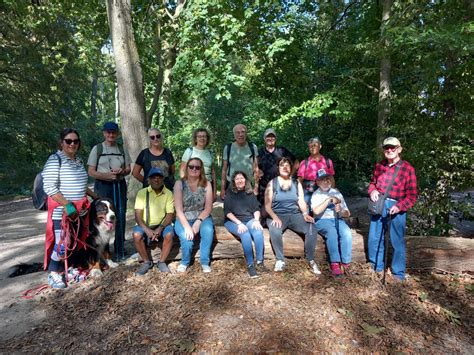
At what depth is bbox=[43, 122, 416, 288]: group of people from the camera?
156 inches

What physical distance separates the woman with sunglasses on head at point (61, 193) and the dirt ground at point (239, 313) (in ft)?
1.35

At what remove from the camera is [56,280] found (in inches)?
158

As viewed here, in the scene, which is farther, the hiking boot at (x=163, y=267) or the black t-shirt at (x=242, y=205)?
the black t-shirt at (x=242, y=205)

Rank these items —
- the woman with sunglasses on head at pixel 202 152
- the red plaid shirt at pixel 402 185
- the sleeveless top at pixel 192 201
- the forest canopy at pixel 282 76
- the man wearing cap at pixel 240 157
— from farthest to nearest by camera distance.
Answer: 1. the forest canopy at pixel 282 76
2. the man wearing cap at pixel 240 157
3. the woman with sunglasses on head at pixel 202 152
4. the sleeveless top at pixel 192 201
5. the red plaid shirt at pixel 402 185

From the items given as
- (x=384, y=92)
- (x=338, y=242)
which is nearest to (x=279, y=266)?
(x=338, y=242)

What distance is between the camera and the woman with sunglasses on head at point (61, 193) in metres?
3.79

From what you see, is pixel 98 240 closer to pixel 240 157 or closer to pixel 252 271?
pixel 252 271

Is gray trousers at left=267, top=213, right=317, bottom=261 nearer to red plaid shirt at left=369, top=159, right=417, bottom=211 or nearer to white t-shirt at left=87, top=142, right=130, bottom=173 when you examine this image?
red plaid shirt at left=369, top=159, right=417, bottom=211

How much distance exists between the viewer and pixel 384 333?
10.6ft

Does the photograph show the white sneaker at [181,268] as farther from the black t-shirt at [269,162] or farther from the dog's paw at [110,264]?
the black t-shirt at [269,162]

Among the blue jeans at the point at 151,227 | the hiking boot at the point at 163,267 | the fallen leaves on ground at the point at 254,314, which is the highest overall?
the blue jeans at the point at 151,227

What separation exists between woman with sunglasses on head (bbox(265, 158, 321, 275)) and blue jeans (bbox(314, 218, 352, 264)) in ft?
0.69

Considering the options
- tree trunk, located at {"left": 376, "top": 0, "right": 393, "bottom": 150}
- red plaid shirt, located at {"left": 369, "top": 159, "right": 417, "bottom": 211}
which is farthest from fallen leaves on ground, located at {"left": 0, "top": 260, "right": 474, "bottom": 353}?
tree trunk, located at {"left": 376, "top": 0, "right": 393, "bottom": 150}

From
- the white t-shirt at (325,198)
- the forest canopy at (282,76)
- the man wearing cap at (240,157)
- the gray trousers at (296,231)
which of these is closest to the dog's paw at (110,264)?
the man wearing cap at (240,157)
